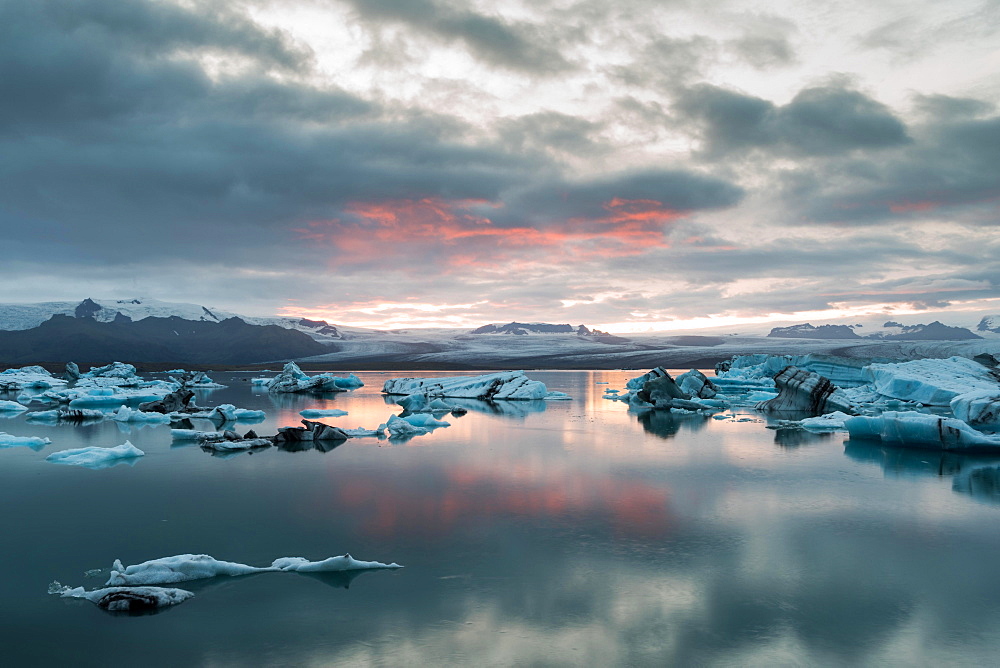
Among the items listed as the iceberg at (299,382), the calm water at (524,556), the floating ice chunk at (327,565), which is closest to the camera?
the calm water at (524,556)

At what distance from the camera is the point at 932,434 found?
14148mm

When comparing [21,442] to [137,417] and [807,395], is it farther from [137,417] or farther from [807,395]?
A: [807,395]

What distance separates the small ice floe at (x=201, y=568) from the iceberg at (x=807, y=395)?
68.0 ft

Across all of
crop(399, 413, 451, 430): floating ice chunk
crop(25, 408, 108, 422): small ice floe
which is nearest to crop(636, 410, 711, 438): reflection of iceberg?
crop(399, 413, 451, 430): floating ice chunk

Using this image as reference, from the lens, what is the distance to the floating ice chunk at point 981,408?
1594cm

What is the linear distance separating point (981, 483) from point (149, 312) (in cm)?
16975

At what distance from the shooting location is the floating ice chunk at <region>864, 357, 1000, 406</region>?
21000 mm

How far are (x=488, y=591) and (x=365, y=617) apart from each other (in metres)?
1.14

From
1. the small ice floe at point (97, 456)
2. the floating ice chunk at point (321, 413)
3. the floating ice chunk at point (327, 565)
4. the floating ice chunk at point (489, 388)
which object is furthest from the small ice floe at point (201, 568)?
the floating ice chunk at point (489, 388)

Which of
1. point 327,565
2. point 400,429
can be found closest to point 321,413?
point 400,429

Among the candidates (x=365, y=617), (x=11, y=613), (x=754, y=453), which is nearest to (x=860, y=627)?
(x=365, y=617)

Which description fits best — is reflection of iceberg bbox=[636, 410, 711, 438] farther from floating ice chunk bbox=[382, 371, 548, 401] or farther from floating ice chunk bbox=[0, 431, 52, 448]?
floating ice chunk bbox=[0, 431, 52, 448]

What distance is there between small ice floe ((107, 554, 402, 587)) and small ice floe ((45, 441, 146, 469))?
7218mm

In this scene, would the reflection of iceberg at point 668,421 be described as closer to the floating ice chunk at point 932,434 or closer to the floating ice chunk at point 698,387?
the floating ice chunk at point 932,434
